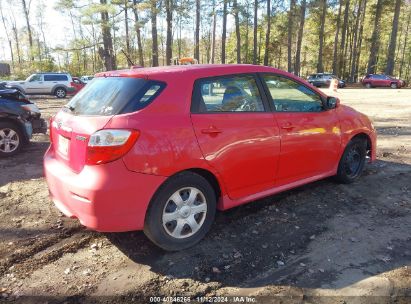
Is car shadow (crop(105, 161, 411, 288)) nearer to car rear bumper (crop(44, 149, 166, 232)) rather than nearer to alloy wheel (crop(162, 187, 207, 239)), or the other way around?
alloy wheel (crop(162, 187, 207, 239))

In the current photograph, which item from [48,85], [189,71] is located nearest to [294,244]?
[189,71]

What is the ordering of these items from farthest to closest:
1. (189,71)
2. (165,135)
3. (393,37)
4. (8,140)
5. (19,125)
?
(393,37) < (19,125) < (8,140) < (189,71) < (165,135)

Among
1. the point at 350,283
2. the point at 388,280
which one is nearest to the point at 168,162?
the point at 350,283

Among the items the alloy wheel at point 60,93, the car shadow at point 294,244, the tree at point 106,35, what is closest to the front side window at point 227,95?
the car shadow at point 294,244

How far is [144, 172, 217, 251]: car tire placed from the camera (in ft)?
10.4

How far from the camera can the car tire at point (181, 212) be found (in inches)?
125

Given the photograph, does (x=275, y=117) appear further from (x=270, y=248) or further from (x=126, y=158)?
(x=126, y=158)

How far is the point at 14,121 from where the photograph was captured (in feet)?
23.0

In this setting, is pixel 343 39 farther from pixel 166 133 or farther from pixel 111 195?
pixel 111 195

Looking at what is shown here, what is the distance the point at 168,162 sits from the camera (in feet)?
10.2

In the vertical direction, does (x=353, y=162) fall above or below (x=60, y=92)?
above

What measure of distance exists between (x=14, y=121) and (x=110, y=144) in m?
5.03

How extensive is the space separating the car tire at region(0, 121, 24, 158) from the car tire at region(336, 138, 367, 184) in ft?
19.1

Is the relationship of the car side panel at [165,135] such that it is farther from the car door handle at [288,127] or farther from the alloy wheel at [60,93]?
the alloy wheel at [60,93]
